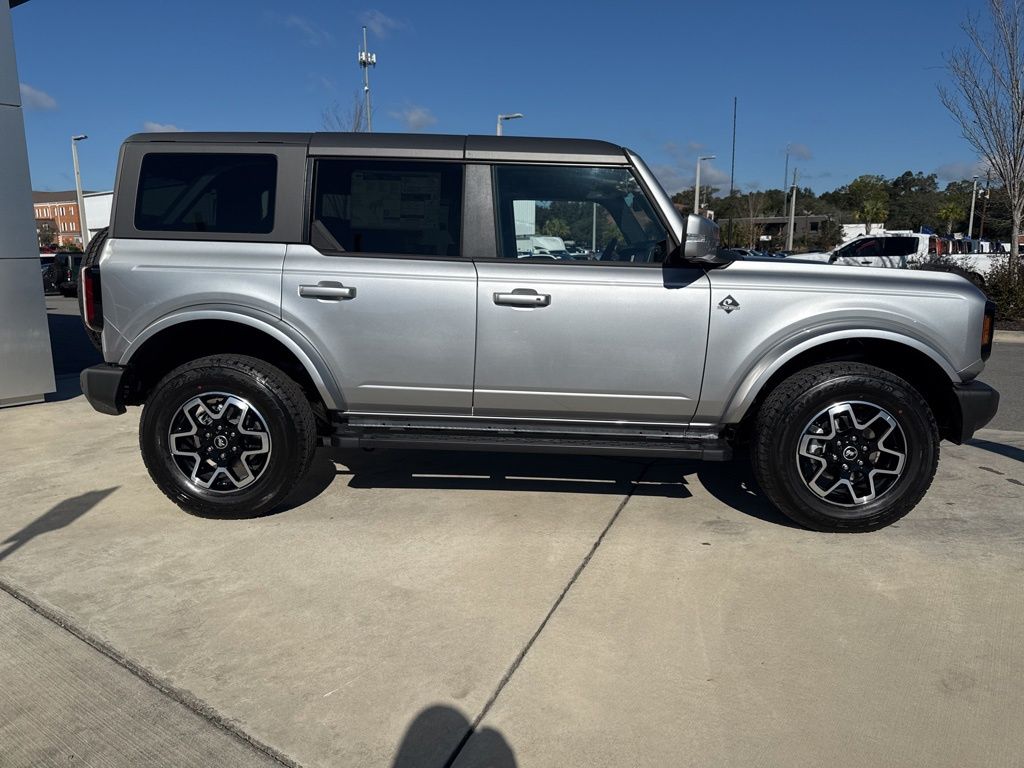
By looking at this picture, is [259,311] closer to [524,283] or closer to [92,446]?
[524,283]

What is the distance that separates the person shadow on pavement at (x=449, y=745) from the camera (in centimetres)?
217

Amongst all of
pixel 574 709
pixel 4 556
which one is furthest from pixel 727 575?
pixel 4 556

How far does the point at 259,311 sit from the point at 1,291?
4.17 metres

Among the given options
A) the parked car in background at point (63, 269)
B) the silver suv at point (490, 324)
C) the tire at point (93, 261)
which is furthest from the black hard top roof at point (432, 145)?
the parked car in background at point (63, 269)

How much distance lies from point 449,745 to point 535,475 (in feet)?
8.52

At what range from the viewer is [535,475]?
476 centimetres

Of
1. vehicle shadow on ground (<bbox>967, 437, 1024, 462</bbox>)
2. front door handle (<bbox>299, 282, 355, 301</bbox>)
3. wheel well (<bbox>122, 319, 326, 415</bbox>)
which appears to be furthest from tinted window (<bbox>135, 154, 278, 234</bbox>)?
vehicle shadow on ground (<bbox>967, 437, 1024, 462</bbox>)

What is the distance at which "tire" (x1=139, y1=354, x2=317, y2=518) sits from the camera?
3.83 m

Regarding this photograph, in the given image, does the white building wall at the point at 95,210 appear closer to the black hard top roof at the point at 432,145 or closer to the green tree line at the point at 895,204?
the black hard top roof at the point at 432,145

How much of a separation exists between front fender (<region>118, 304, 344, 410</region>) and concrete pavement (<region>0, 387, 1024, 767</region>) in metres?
0.87

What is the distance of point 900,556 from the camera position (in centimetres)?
358

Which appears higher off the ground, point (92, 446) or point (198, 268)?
point (198, 268)

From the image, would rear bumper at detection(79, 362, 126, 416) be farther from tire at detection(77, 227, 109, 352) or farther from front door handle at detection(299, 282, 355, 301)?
front door handle at detection(299, 282, 355, 301)

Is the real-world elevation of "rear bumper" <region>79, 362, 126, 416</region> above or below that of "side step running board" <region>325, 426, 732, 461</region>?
above
